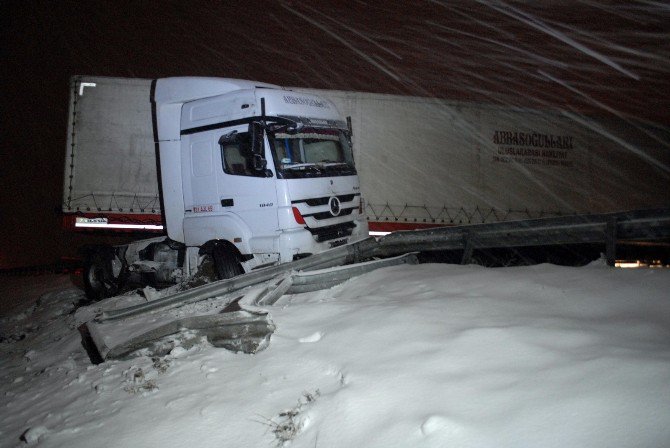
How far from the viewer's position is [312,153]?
284 inches

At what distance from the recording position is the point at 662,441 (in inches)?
71.9

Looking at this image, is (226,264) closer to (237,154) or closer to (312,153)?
(237,154)

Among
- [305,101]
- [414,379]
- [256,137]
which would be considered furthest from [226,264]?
[414,379]

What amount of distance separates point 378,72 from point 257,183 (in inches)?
514

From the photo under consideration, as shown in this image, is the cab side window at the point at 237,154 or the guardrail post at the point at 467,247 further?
the cab side window at the point at 237,154

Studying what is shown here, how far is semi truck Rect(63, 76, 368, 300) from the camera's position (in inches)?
261

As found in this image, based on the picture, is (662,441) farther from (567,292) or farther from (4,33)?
(4,33)

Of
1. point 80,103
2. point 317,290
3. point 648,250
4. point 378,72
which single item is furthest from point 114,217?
point 378,72

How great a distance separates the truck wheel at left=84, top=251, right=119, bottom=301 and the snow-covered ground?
4.64 meters

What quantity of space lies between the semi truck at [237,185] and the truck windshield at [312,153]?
0.02 meters

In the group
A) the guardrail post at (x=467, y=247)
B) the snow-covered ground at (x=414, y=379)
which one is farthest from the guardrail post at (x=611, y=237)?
the guardrail post at (x=467, y=247)

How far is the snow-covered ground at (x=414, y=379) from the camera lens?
7.09 feet

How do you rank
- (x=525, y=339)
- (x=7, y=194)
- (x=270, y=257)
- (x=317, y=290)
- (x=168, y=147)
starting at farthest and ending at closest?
(x=7, y=194) < (x=168, y=147) < (x=270, y=257) < (x=317, y=290) < (x=525, y=339)

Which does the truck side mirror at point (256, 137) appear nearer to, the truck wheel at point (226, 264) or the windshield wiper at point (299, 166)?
the windshield wiper at point (299, 166)
